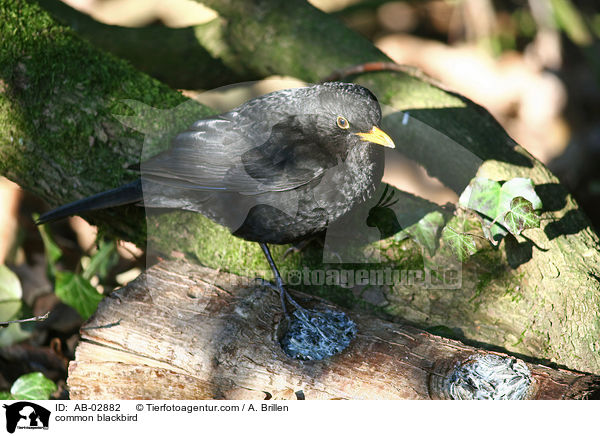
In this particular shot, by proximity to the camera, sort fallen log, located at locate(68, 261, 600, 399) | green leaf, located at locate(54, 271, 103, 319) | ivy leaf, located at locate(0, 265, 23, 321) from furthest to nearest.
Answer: ivy leaf, located at locate(0, 265, 23, 321), green leaf, located at locate(54, 271, 103, 319), fallen log, located at locate(68, 261, 600, 399)

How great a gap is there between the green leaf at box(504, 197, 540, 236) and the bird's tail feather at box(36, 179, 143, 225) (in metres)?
1.86

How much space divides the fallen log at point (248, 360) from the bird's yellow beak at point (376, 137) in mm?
853

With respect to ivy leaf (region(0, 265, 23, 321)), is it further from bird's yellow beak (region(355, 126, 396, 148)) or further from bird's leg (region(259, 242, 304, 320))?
bird's yellow beak (region(355, 126, 396, 148))

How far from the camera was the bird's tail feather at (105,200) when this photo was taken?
107 inches

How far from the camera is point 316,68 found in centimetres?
379

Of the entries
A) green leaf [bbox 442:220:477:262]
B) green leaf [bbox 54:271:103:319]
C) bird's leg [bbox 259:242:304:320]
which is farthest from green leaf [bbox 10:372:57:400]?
green leaf [bbox 442:220:477:262]

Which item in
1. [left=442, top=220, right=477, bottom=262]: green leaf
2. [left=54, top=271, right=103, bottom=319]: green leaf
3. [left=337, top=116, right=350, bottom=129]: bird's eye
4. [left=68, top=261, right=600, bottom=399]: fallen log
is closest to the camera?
[left=68, top=261, right=600, bottom=399]: fallen log

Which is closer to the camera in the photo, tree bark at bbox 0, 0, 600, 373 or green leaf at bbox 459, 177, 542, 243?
green leaf at bbox 459, 177, 542, 243

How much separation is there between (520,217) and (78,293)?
2.54m

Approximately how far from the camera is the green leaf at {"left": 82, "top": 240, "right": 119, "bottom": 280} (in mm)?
3488
